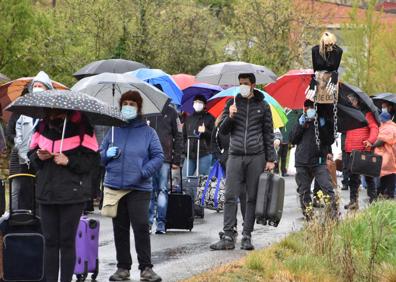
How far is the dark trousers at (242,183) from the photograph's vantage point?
12.2 m

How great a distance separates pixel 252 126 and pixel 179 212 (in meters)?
2.42

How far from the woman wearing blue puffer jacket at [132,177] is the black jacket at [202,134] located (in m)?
6.39

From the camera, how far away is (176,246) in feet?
42.1

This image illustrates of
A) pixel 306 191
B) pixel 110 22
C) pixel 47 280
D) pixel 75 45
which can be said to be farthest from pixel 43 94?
pixel 110 22

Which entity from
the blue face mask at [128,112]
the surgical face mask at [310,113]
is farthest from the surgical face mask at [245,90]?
the surgical face mask at [310,113]

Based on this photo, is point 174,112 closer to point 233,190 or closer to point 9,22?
point 233,190

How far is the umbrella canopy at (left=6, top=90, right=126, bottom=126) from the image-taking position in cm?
866

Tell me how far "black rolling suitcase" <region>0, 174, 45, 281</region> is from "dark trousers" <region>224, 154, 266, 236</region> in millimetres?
3601

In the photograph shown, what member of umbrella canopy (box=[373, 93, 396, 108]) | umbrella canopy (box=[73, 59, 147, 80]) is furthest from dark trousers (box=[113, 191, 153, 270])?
umbrella canopy (box=[373, 93, 396, 108])

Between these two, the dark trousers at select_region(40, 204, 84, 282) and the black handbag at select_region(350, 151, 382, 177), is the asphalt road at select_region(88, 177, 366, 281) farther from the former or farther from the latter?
the black handbag at select_region(350, 151, 382, 177)

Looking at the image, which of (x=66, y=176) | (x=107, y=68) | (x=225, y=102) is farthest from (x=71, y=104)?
(x=107, y=68)

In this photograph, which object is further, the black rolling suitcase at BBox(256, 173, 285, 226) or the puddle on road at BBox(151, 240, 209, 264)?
the black rolling suitcase at BBox(256, 173, 285, 226)

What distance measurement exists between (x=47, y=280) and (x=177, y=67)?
23.3 metres

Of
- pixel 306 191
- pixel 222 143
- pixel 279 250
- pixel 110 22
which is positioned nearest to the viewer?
pixel 279 250
